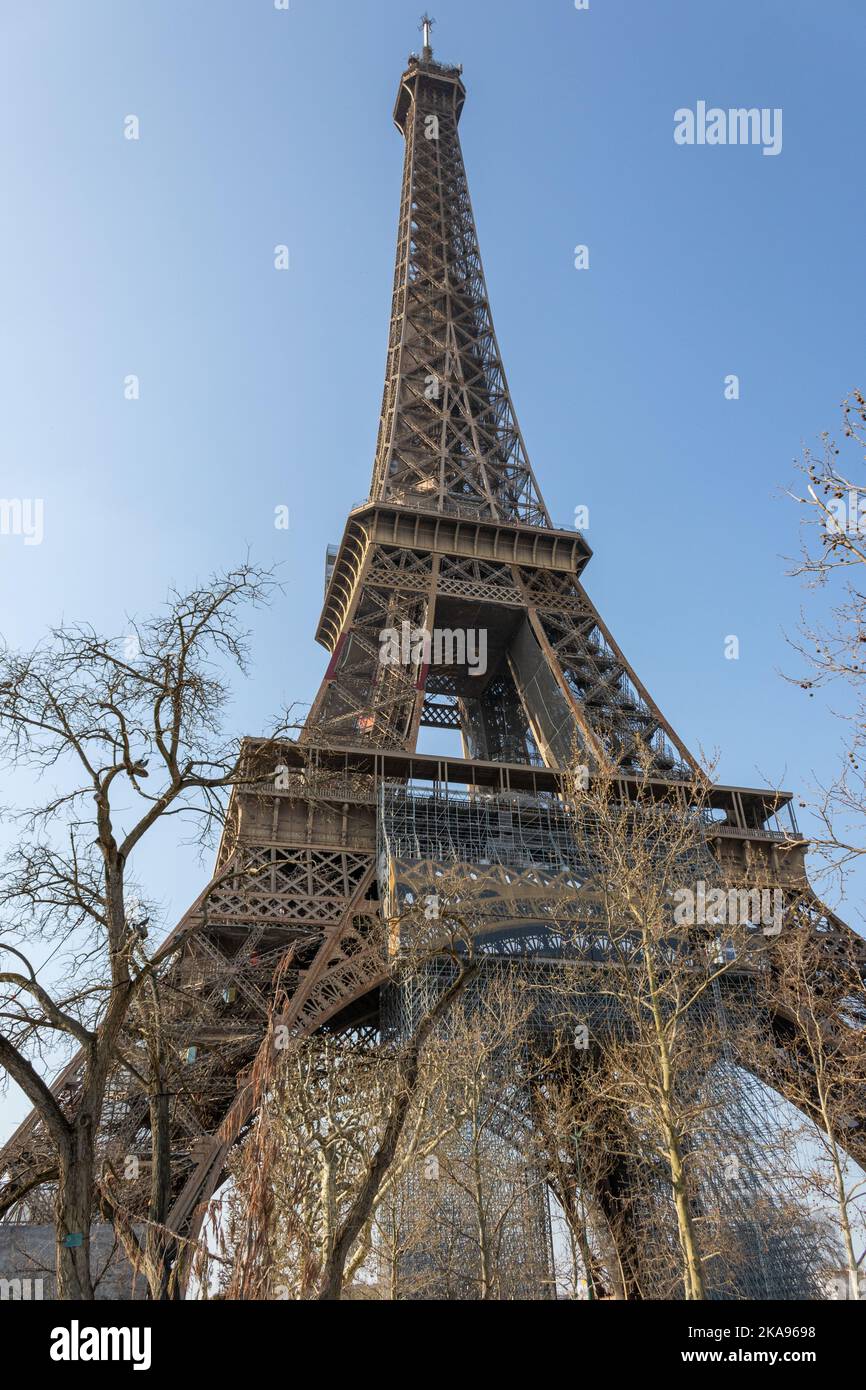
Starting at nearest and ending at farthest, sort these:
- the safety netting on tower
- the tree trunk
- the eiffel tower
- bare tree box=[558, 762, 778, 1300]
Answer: the tree trunk
bare tree box=[558, 762, 778, 1300]
the safety netting on tower
the eiffel tower

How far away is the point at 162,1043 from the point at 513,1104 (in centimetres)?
1374

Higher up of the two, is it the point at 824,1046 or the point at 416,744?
the point at 416,744

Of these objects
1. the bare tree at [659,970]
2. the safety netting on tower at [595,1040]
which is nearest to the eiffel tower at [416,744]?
the safety netting on tower at [595,1040]

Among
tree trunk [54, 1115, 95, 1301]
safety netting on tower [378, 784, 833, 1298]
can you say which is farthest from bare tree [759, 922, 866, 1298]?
tree trunk [54, 1115, 95, 1301]

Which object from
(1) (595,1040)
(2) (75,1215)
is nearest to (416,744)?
(1) (595,1040)

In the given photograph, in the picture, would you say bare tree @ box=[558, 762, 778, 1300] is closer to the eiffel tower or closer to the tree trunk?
the eiffel tower

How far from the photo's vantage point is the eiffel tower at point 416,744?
2272 centimetres

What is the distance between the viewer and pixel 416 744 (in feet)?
104

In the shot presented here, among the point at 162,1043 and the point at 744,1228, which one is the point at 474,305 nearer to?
the point at 744,1228

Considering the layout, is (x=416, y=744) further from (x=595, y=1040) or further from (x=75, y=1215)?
(x=75, y=1215)

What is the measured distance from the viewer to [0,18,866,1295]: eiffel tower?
2272 cm

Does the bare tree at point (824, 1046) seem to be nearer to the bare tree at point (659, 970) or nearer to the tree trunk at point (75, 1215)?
the bare tree at point (659, 970)

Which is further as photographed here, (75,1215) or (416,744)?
(416,744)
